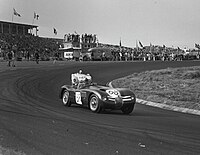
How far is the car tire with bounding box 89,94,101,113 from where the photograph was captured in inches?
399

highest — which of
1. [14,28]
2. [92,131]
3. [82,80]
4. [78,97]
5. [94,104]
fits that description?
[14,28]

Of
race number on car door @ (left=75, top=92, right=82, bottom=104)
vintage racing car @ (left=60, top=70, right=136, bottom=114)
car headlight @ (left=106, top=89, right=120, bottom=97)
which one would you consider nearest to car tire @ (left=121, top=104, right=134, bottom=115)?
vintage racing car @ (left=60, top=70, right=136, bottom=114)

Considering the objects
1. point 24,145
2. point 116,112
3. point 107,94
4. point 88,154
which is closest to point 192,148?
point 88,154

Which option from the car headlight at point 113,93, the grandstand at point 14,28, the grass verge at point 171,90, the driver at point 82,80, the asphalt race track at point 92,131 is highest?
the grandstand at point 14,28

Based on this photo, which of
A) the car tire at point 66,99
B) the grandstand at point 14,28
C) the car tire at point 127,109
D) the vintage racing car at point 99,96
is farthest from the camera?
the grandstand at point 14,28

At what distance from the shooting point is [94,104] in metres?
10.4

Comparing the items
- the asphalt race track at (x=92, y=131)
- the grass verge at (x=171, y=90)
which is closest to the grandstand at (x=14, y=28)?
the grass verge at (x=171, y=90)

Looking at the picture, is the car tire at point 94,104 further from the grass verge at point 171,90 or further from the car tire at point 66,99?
the grass verge at point 171,90

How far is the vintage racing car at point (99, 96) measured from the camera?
10.0 m

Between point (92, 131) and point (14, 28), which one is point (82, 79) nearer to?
point (92, 131)

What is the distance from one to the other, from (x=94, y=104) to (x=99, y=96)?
1.62ft

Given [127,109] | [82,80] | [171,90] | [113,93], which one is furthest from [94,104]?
[171,90]

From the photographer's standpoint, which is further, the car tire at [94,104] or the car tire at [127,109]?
the car tire at [127,109]

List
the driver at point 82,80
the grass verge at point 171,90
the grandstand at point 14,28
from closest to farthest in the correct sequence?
the driver at point 82,80 → the grass verge at point 171,90 → the grandstand at point 14,28
